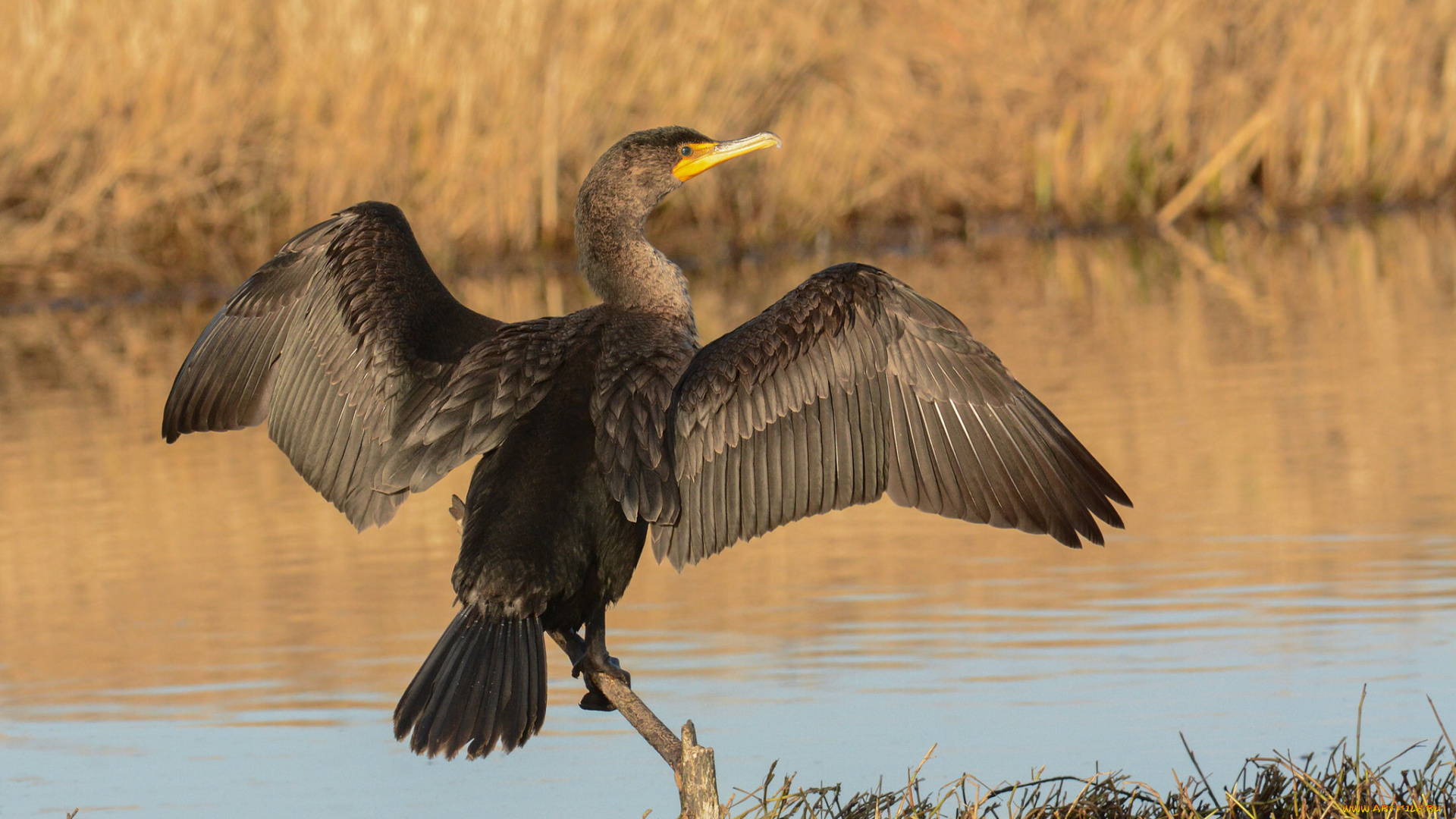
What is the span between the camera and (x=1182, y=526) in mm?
6980

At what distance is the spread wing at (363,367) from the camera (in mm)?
4324

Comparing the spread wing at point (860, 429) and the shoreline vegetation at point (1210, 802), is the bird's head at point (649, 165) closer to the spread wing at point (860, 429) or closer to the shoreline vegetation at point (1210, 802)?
the spread wing at point (860, 429)

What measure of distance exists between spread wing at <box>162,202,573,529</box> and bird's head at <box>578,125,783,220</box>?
389 mm

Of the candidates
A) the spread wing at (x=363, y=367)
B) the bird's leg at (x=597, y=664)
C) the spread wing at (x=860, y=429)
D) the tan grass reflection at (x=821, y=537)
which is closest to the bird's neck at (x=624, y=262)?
the spread wing at (x=363, y=367)

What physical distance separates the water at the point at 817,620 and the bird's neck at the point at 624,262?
3.47 ft

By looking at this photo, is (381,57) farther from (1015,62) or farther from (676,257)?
(1015,62)

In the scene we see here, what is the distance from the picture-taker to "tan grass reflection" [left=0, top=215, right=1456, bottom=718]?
19.2 ft

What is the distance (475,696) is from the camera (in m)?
3.91

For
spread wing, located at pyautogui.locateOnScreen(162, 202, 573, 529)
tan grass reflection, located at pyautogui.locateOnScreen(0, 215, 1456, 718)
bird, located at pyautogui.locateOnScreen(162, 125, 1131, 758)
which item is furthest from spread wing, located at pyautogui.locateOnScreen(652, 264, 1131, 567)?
tan grass reflection, located at pyautogui.locateOnScreen(0, 215, 1456, 718)

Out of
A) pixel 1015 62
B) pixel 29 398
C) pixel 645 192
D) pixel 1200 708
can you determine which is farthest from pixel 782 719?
pixel 1015 62

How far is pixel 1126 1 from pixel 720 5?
316 centimetres

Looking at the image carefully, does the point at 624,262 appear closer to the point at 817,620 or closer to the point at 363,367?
the point at 363,367

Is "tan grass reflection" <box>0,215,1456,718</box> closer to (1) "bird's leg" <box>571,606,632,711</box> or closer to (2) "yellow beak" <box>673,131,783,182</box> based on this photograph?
(1) "bird's leg" <box>571,606,632,711</box>

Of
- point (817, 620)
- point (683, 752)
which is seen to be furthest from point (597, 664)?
point (817, 620)
